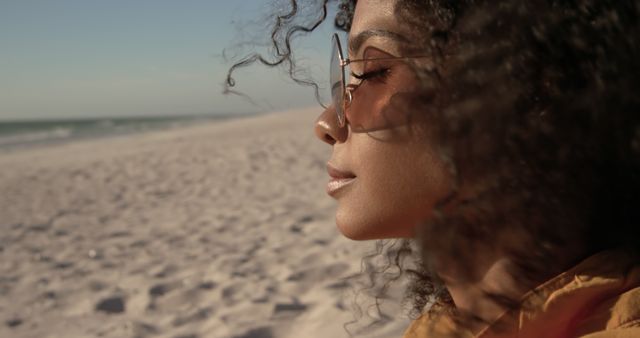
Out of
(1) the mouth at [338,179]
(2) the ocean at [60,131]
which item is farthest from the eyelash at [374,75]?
(2) the ocean at [60,131]

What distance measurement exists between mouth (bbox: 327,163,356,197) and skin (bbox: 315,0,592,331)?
1 centimetres

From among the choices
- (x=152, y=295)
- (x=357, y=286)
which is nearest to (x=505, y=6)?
(x=357, y=286)

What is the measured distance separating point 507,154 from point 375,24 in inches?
17.0

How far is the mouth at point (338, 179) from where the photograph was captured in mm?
1496

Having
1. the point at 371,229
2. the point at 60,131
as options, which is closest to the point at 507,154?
the point at 371,229

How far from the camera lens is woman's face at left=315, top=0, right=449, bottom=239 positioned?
1.39 meters

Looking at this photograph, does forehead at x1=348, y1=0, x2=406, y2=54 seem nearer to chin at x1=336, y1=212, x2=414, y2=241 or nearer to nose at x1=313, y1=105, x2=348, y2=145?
nose at x1=313, y1=105, x2=348, y2=145

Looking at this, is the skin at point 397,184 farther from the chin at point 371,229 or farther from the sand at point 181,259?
the sand at point 181,259

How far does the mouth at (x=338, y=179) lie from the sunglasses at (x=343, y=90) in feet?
0.37

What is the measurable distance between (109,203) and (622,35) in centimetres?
644

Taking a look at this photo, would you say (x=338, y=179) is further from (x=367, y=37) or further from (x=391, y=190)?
(x=367, y=37)

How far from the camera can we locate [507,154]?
129 cm

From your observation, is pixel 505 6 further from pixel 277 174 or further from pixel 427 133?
pixel 277 174

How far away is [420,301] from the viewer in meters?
2.04
